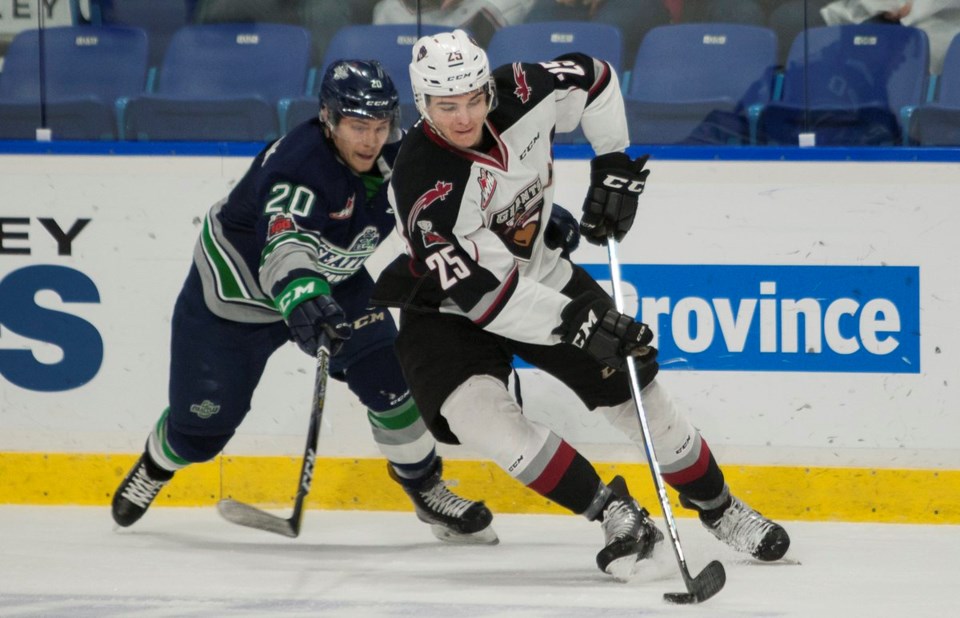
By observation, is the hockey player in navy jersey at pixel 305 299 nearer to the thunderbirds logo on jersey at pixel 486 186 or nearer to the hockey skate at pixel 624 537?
the thunderbirds logo on jersey at pixel 486 186

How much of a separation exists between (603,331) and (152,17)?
2.19 m

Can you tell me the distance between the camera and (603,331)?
2.95 m

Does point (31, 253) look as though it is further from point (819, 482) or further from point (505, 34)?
point (819, 482)

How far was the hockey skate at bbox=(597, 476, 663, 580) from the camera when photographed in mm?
3098

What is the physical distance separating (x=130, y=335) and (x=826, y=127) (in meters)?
2.09

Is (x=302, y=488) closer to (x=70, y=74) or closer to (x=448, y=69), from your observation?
(x=448, y=69)

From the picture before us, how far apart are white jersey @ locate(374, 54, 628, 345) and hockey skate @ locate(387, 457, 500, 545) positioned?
76 cm

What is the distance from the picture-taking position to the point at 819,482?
3.98 m

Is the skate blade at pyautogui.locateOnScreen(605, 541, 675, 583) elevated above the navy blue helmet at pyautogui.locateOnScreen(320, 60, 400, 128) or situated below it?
below

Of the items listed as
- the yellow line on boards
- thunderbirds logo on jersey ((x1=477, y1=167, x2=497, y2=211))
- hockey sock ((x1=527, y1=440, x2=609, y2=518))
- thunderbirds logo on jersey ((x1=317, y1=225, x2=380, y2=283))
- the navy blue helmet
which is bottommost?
the yellow line on boards

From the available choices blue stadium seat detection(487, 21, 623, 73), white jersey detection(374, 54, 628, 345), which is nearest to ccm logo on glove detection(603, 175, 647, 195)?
white jersey detection(374, 54, 628, 345)

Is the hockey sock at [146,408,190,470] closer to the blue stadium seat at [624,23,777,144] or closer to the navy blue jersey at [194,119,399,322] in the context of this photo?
the navy blue jersey at [194,119,399,322]

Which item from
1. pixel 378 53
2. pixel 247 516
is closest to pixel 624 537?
pixel 247 516

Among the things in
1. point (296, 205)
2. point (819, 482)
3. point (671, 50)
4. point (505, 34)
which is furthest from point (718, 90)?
point (296, 205)
